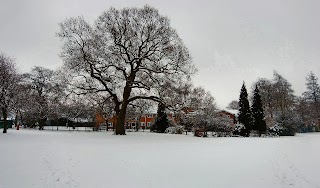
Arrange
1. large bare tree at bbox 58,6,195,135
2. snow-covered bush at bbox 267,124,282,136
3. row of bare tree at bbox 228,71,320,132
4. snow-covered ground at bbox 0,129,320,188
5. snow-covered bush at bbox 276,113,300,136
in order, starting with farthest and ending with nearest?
row of bare tree at bbox 228,71,320,132 < snow-covered bush at bbox 276,113,300,136 < snow-covered bush at bbox 267,124,282,136 < large bare tree at bbox 58,6,195,135 < snow-covered ground at bbox 0,129,320,188

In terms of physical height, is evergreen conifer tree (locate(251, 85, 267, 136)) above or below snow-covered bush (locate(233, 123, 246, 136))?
above

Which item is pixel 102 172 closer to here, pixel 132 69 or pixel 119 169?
pixel 119 169

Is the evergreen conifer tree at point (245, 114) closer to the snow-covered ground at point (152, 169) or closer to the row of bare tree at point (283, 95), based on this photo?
the row of bare tree at point (283, 95)

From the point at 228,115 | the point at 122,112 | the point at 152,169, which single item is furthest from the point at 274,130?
the point at 152,169

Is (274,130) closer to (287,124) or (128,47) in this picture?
(287,124)

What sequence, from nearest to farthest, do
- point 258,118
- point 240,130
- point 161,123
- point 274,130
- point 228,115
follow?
point 240,130 < point 274,130 < point 258,118 < point 161,123 < point 228,115

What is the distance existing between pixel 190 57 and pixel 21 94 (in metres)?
20.2

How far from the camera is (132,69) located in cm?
2997

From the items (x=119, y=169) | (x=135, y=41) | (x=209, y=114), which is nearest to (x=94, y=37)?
(x=135, y=41)

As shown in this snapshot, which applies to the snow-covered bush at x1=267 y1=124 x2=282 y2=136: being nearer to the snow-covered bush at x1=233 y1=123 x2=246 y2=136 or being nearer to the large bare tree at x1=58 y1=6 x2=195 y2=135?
the snow-covered bush at x1=233 y1=123 x2=246 y2=136

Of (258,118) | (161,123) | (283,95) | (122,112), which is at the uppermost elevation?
(283,95)

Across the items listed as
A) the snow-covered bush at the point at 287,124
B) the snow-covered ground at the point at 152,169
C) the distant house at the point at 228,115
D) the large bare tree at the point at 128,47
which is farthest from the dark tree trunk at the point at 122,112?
the snow-covered bush at the point at 287,124

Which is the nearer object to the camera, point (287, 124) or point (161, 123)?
point (287, 124)

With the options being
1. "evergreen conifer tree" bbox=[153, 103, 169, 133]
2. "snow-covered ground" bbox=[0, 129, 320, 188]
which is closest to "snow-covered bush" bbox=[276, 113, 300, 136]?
"evergreen conifer tree" bbox=[153, 103, 169, 133]
